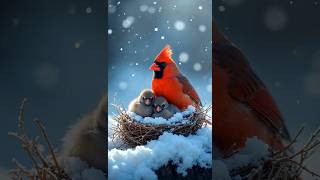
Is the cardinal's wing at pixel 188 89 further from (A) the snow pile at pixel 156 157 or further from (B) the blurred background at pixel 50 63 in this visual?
(B) the blurred background at pixel 50 63

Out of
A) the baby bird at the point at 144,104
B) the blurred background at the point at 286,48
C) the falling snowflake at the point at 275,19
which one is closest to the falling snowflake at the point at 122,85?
the baby bird at the point at 144,104

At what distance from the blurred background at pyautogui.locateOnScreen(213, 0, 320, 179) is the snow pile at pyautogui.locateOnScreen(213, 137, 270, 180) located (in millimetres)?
193

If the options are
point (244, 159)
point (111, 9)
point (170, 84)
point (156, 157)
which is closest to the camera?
point (244, 159)

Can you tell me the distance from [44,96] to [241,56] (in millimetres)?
1083

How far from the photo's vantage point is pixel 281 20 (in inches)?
98.1

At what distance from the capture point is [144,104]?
2.78 meters

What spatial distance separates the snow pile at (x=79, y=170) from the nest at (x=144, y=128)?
0.35 metres

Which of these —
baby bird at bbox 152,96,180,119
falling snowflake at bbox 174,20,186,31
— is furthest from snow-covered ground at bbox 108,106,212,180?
falling snowflake at bbox 174,20,186,31

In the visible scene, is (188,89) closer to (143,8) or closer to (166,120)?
(166,120)

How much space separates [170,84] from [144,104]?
0.21 m

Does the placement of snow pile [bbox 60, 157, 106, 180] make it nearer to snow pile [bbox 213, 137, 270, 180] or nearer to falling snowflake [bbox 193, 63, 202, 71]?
snow pile [bbox 213, 137, 270, 180]

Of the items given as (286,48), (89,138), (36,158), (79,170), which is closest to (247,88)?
(286,48)

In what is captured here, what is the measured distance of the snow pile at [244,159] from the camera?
2449 millimetres

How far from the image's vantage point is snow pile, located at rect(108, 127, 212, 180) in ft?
8.69
